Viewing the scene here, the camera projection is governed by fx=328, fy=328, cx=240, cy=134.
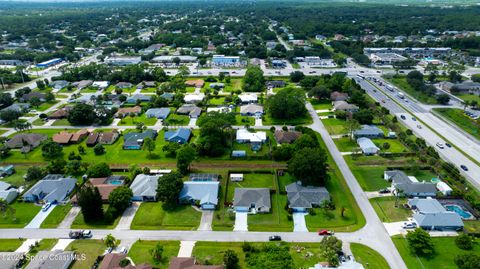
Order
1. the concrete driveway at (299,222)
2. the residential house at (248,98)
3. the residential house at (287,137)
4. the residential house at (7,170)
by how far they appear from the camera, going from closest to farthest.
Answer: the concrete driveway at (299,222), the residential house at (7,170), the residential house at (287,137), the residential house at (248,98)

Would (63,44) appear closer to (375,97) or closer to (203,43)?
(203,43)

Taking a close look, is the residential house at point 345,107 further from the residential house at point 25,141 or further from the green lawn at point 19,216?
the residential house at point 25,141

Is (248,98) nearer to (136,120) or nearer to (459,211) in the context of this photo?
(136,120)

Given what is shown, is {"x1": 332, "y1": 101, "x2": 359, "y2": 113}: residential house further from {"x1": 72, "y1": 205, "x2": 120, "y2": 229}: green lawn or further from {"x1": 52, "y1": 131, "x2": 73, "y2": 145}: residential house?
{"x1": 52, "y1": 131, "x2": 73, "y2": 145}: residential house

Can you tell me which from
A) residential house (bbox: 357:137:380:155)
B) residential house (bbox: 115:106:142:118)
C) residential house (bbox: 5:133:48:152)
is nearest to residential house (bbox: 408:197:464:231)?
residential house (bbox: 357:137:380:155)

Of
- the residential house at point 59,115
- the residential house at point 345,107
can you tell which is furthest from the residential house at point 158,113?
the residential house at point 345,107

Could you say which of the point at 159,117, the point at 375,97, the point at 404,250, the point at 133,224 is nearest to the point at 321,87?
the point at 375,97
